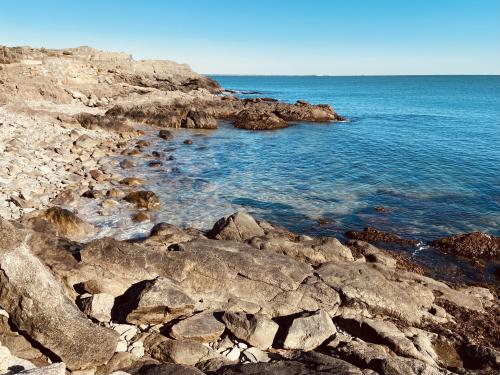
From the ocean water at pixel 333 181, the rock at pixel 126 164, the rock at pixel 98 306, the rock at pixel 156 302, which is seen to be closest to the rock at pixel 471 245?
the ocean water at pixel 333 181

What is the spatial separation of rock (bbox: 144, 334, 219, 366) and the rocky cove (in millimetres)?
24

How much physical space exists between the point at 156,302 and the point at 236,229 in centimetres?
672

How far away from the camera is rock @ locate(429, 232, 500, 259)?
16609 millimetres

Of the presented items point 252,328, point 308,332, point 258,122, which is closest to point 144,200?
point 252,328

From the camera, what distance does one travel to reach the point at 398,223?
1988 centimetres

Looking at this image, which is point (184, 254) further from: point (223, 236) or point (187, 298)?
point (223, 236)

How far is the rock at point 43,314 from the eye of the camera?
277 inches

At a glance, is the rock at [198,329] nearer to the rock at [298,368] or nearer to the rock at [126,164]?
the rock at [298,368]

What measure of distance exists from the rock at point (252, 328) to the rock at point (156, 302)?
1.03 m

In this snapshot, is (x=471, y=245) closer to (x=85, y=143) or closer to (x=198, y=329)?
(x=198, y=329)

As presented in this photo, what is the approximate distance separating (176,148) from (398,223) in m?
22.3

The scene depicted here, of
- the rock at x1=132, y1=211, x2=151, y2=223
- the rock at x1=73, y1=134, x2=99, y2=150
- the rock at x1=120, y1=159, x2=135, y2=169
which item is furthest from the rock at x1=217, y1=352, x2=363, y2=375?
the rock at x1=73, y1=134, x2=99, y2=150

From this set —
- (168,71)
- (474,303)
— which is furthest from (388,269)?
(168,71)

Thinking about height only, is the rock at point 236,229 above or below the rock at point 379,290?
above
